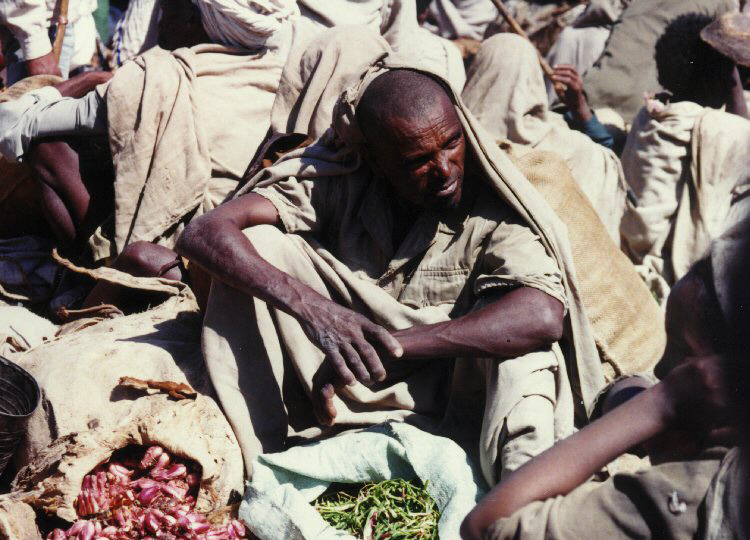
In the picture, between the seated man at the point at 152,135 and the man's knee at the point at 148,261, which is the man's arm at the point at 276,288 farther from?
the seated man at the point at 152,135

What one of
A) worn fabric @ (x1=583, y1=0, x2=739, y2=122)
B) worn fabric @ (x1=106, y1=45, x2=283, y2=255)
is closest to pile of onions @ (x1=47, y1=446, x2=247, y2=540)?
worn fabric @ (x1=106, y1=45, x2=283, y2=255)

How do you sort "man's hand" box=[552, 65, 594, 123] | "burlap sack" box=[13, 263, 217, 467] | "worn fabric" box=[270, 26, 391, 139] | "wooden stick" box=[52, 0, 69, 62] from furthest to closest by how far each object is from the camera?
"man's hand" box=[552, 65, 594, 123] → "wooden stick" box=[52, 0, 69, 62] → "worn fabric" box=[270, 26, 391, 139] → "burlap sack" box=[13, 263, 217, 467]

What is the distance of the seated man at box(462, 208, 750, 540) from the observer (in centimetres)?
210

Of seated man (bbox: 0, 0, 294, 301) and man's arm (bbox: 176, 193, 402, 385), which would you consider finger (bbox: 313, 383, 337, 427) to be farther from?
seated man (bbox: 0, 0, 294, 301)

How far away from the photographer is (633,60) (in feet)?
26.1

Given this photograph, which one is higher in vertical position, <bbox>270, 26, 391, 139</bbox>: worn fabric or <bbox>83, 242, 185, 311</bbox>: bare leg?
<bbox>270, 26, 391, 139</bbox>: worn fabric

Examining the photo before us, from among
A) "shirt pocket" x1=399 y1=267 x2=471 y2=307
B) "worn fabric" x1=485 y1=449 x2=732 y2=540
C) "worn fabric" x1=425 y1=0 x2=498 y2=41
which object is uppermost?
"worn fabric" x1=485 y1=449 x2=732 y2=540

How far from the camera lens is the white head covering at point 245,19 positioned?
538 centimetres

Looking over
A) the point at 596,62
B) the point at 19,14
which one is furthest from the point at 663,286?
the point at 19,14

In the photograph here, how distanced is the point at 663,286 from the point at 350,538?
3.46 meters

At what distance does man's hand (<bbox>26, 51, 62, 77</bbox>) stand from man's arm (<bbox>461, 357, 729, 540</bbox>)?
4.88 meters

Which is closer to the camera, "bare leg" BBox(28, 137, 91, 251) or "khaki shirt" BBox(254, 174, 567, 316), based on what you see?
"khaki shirt" BBox(254, 174, 567, 316)

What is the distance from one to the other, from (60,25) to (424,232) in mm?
3773

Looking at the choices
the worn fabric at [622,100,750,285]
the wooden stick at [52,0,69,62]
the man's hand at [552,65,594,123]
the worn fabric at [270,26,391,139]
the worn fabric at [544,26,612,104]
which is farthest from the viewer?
the worn fabric at [544,26,612,104]
